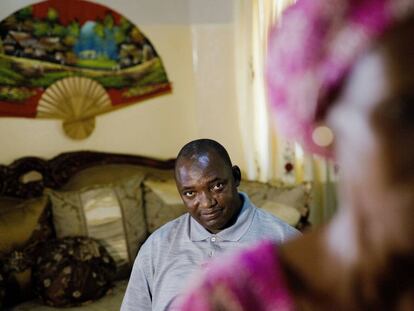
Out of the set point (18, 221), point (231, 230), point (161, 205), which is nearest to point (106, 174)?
point (161, 205)

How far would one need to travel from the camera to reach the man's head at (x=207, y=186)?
4.38 ft

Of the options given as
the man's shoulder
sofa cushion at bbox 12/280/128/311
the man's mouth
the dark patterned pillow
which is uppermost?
the man's mouth

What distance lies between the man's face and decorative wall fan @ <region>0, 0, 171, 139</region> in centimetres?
171

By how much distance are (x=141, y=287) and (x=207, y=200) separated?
11.8 inches

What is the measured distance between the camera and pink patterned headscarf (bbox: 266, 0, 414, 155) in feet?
1.18

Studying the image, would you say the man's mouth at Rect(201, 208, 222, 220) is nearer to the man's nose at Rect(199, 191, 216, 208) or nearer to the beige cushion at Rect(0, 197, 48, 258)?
the man's nose at Rect(199, 191, 216, 208)

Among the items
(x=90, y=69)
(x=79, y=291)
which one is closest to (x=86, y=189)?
(x=79, y=291)

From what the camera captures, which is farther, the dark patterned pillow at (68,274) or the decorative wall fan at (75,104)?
the decorative wall fan at (75,104)

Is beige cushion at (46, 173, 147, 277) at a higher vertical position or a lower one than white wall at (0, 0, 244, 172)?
lower

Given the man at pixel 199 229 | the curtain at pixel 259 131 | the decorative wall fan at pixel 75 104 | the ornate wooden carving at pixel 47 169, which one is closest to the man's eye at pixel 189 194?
the man at pixel 199 229

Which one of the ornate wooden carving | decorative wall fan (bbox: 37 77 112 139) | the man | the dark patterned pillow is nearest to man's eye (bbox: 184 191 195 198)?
the man

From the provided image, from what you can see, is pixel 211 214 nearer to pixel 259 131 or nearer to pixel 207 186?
pixel 207 186

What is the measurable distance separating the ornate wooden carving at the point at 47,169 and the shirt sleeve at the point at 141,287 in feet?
5.07

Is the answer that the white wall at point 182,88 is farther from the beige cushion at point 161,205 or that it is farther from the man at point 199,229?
the man at point 199,229
